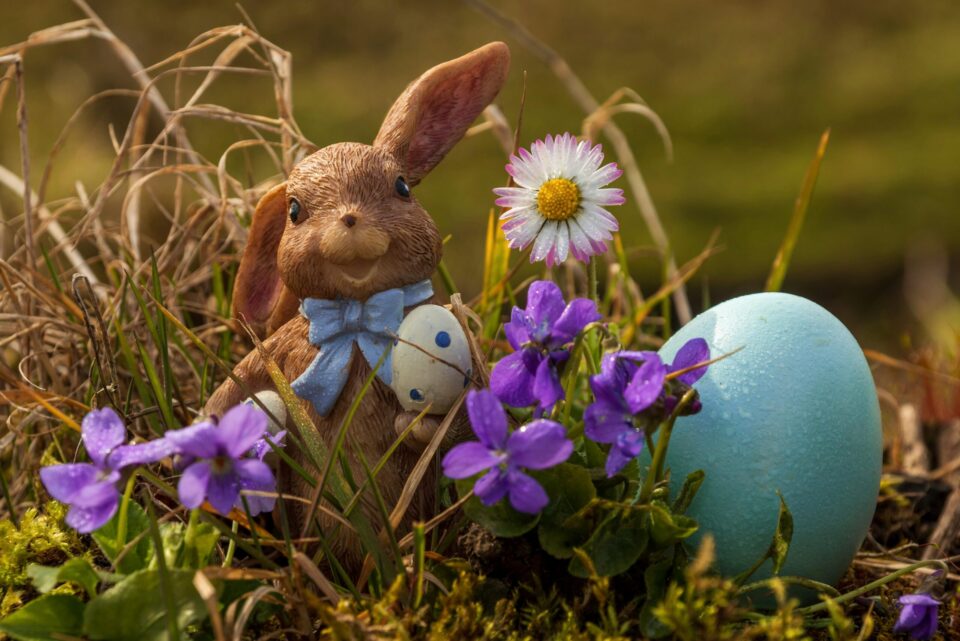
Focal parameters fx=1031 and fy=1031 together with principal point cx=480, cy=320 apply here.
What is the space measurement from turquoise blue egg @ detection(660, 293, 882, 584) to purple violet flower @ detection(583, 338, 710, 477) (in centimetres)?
16

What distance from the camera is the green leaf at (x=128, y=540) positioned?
103cm

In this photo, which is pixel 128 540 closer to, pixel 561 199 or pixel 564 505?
pixel 564 505

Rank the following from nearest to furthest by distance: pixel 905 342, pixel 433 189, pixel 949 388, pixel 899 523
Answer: pixel 899 523
pixel 905 342
pixel 949 388
pixel 433 189

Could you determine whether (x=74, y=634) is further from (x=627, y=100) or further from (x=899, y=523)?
(x=627, y=100)

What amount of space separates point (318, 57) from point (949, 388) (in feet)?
13.7

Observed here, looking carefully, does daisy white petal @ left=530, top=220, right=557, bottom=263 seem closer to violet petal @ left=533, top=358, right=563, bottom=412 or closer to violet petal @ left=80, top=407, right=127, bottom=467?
violet petal @ left=533, top=358, right=563, bottom=412

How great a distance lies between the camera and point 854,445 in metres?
1.13

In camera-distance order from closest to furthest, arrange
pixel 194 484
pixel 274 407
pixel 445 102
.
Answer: pixel 194 484, pixel 274 407, pixel 445 102

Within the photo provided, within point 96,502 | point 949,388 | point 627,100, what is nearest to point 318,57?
point 627,100

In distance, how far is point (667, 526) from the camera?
1023mm

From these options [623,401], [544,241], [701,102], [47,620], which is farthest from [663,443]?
[701,102]

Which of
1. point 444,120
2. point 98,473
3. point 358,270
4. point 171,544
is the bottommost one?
point 171,544

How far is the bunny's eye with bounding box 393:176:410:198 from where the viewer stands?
3.99 ft

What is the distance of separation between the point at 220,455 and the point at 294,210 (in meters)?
0.39
